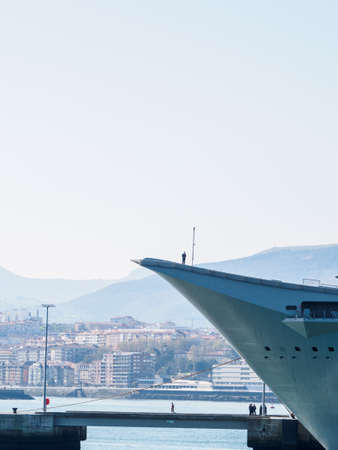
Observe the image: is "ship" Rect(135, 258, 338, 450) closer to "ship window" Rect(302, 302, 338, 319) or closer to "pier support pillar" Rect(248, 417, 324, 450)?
"ship window" Rect(302, 302, 338, 319)

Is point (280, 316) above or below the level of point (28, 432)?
above

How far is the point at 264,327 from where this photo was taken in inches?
1475

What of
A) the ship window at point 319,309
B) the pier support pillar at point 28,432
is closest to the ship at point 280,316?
the ship window at point 319,309

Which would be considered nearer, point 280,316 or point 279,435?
point 280,316

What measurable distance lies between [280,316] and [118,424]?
18.2m

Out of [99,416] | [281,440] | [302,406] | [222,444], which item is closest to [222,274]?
[302,406]

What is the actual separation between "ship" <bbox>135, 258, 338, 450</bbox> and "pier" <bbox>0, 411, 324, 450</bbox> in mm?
10401

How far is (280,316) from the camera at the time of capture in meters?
37.1

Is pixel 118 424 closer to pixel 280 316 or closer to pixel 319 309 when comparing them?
pixel 280 316

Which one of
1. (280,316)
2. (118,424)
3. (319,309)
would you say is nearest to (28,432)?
(118,424)

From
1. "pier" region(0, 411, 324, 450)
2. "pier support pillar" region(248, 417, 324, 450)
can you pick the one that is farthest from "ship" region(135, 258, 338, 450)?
"pier" region(0, 411, 324, 450)

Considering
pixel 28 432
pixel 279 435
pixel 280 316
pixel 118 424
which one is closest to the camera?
pixel 280 316

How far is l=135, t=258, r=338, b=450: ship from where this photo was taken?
121 ft

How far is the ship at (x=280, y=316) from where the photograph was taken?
36781mm
